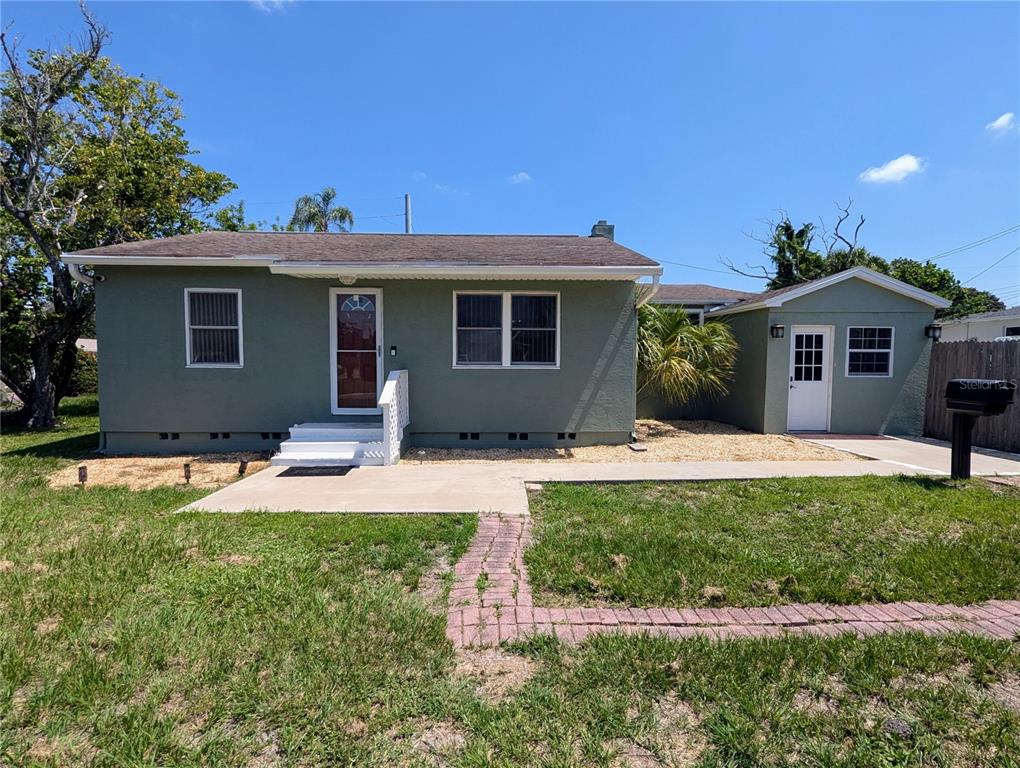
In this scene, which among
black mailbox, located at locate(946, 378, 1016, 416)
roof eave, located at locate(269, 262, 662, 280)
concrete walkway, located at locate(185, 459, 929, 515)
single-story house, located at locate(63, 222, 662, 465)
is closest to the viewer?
concrete walkway, located at locate(185, 459, 929, 515)

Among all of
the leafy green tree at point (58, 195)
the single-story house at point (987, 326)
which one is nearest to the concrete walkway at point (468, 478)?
the leafy green tree at point (58, 195)

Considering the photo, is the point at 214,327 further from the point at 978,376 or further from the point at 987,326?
the point at 987,326

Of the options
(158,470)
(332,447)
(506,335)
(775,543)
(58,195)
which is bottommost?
(158,470)

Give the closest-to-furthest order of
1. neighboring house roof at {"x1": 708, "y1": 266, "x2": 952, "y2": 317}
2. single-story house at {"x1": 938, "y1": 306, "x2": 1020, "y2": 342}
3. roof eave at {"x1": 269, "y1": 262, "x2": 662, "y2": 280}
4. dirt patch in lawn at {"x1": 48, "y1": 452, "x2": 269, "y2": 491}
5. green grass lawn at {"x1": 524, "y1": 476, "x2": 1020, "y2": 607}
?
green grass lawn at {"x1": 524, "y1": 476, "x2": 1020, "y2": 607}
dirt patch in lawn at {"x1": 48, "y1": 452, "x2": 269, "y2": 491}
roof eave at {"x1": 269, "y1": 262, "x2": 662, "y2": 280}
neighboring house roof at {"x1": 708, "y1": 266, "x2": 952, "y2": 317}
single-story house at {"x1": 938, "y1": 306, "x2": 1020, "y2": 342}

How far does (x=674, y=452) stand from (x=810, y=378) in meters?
4.17

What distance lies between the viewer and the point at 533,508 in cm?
503

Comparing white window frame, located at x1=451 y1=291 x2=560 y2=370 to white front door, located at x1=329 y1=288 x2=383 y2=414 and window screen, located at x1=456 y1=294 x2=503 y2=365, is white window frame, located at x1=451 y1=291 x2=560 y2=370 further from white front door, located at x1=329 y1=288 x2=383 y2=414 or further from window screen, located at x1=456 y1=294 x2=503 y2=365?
white front door, located at x1=329 y1=288 x2=383 y2=414

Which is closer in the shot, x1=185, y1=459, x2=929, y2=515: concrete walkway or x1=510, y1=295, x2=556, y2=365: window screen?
x1=185, y1=459, x2=929, y2=515: concrete walkway

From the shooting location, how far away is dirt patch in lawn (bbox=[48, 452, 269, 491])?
6486 millimetres

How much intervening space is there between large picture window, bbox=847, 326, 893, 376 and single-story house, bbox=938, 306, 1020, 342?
28.0 feet

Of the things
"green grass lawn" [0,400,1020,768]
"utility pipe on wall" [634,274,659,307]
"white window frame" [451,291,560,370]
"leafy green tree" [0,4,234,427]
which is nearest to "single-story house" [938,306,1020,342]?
"utility pipe on wall" [634,274,659,307]

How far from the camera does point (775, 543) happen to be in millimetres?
4062

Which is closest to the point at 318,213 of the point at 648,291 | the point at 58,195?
the point at 58,195

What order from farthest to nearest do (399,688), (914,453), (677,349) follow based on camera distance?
(677,349) → (914,453) → (399,688)
